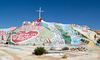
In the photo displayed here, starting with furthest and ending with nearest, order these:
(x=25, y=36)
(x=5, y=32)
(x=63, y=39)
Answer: (x=5, y=32) < (x=63, y=39) < (x=25, y=36)

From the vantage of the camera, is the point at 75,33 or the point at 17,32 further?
the point at 75,33

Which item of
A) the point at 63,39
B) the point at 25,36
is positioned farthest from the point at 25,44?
the point at 63,39

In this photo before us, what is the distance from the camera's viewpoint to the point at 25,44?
2667 centimetres

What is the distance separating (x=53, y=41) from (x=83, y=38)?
529 inches

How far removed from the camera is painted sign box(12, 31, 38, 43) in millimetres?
27938

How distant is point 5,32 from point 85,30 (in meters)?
30.0

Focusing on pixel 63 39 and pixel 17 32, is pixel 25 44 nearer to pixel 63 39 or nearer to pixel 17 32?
pixel 17 32

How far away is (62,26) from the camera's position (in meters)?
40.4

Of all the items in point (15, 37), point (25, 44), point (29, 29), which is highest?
point (29, 29)

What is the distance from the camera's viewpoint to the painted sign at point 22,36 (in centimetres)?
2794

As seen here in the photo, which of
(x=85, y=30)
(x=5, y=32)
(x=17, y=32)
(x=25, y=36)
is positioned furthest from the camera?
(x=85, y=30)

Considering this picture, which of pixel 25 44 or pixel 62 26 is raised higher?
pixel 62 26

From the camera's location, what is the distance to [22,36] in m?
28.8

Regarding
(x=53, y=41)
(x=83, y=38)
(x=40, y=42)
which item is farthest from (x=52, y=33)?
(x=83, y=38)
